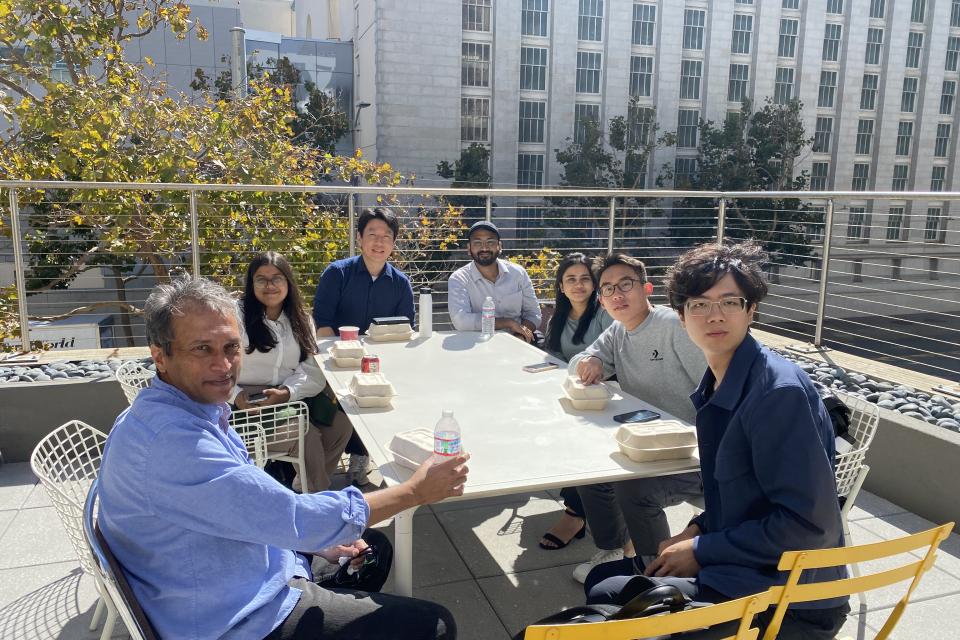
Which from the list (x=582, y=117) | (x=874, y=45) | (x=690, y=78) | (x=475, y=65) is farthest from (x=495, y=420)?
(x=874, y=45)

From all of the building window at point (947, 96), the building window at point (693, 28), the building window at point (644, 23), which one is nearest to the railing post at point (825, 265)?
the building window at point (644, 23)

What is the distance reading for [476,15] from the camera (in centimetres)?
3934

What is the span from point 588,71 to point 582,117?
2940mm

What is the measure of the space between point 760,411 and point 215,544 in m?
1.27

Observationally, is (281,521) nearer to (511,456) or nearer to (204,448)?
(204,448)

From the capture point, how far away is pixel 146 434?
4.83ft

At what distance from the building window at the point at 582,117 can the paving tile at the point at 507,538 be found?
38138 mm

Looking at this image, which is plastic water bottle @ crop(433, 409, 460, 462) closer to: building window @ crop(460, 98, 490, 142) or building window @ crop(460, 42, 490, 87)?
building window @ crop(460, 98, 490, 142)

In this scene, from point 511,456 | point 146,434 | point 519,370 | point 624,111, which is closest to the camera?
point 146,434

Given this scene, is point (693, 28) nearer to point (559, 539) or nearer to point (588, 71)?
point (588, 71)

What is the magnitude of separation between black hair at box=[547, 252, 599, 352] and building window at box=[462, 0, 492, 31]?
38.6 metres

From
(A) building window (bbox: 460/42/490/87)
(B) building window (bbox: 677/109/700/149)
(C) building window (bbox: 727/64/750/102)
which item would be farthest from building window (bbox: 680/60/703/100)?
(A) building window (bbox: 460/42/490/87)

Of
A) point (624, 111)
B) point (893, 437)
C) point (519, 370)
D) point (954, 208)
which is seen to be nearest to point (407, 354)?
point (519, 370)

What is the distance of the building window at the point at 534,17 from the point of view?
39.2 metres
